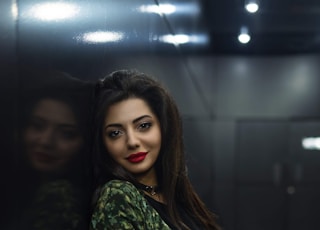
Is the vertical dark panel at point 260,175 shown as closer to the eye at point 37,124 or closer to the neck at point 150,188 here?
the neck at point 150,188

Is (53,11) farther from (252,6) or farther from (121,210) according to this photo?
(252,6)

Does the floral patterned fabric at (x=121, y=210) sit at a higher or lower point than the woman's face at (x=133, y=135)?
lower

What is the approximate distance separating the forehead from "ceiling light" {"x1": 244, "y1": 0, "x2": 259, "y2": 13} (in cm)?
432

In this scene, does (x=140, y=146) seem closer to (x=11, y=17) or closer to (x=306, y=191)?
(x=11, y=17)

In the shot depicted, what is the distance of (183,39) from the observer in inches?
188

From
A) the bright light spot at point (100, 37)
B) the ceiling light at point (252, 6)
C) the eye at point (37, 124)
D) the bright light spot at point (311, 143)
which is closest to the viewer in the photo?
the eye at point (37, 124)

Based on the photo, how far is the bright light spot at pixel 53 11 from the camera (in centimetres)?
113

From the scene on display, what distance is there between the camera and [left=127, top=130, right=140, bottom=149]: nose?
1587 millimetres

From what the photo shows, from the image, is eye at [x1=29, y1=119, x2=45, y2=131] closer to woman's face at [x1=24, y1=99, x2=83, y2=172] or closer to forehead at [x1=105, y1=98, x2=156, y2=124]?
woman's face at [x1=24, y1=99, x2=83, y2=172]

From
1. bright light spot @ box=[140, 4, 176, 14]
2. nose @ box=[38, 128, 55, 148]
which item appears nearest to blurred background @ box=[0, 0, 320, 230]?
bright light spot @ box=[140, 4, 176, 14]

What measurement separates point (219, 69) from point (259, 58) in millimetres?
608

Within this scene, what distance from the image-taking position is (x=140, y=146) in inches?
64.2

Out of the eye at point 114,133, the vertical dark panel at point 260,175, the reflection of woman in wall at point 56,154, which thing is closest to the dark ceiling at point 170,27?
the reflection of woman in wall at point 56,154

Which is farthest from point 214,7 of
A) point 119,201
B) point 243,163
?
point 119,201
